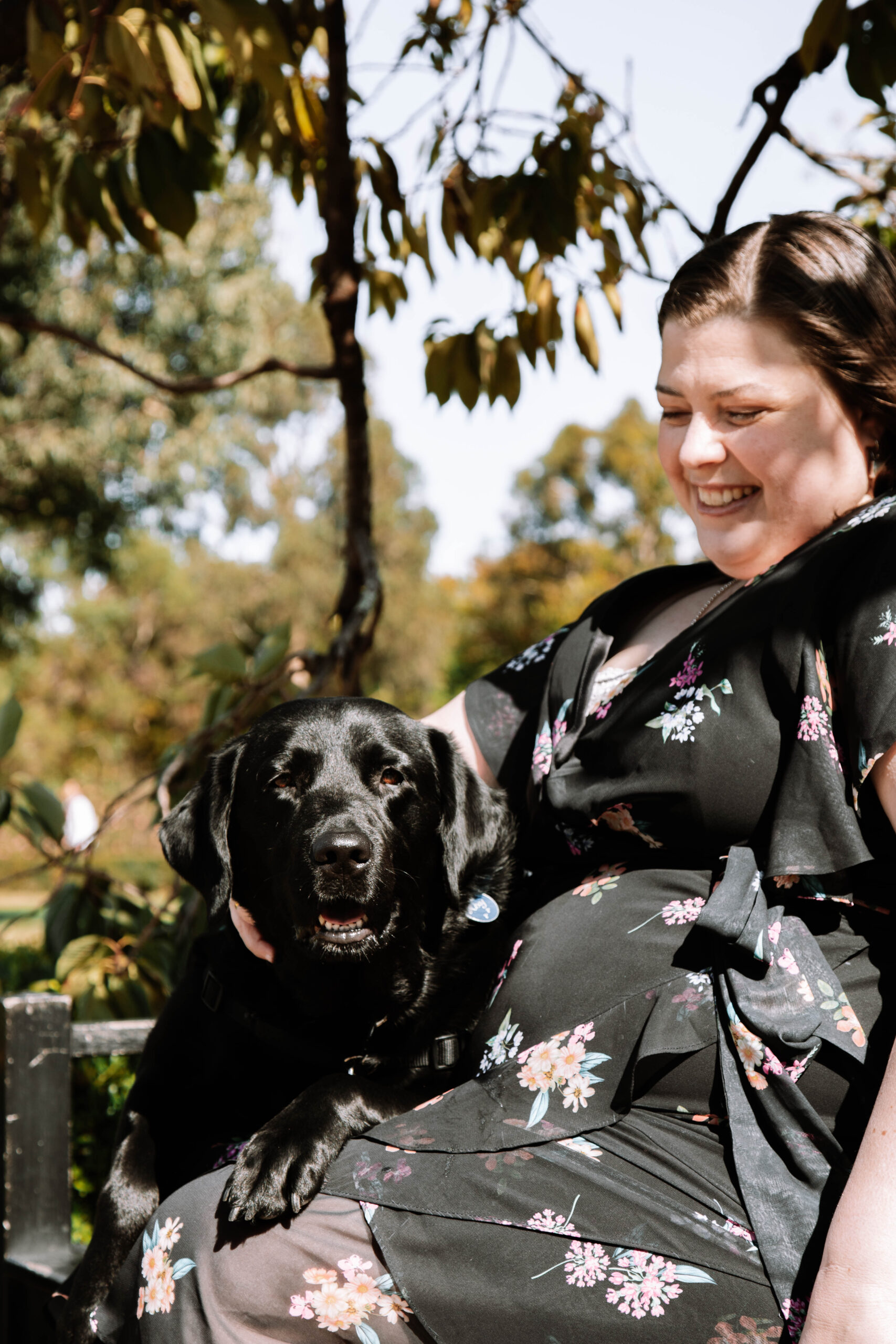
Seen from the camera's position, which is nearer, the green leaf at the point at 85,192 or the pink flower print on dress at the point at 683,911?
the pink flower print on dress at the point at 683,911

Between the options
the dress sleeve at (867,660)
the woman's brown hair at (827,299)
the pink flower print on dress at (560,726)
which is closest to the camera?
the dress sleeve at (867,660)

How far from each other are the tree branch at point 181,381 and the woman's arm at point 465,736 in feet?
4.55

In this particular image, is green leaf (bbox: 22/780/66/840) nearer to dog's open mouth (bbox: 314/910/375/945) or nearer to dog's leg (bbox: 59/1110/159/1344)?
dog's leg (bbox: 59/1110/159/1344)

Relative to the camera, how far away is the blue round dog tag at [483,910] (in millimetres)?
2012

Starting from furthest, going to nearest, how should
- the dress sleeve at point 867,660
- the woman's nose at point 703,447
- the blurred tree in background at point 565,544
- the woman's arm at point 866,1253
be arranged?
the blurred tree in background at point 565,544 < the woman's nose at point 703,447 < the dress sleeve at point 867,660 < the woman's arm at point 866,1253

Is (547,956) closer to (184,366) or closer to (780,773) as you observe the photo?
(780,773)

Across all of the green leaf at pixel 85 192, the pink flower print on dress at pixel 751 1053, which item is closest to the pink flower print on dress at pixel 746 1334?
the pink flower print on dress at pixel 751 1053

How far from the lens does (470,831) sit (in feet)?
7.07

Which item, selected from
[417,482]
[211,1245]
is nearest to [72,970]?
[211,1245]

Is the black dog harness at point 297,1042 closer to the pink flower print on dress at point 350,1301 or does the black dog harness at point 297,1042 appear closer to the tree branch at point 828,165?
the pink flower print on dress at point 350,1301

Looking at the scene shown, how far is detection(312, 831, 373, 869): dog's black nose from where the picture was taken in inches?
73.4

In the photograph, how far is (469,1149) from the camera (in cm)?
147

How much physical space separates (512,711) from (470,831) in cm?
30

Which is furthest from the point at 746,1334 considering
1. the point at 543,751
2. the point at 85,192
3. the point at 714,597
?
the point at 85,192
